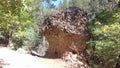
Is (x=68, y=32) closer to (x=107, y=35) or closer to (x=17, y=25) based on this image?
(x=107, y=35)

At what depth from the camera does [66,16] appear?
599 inches

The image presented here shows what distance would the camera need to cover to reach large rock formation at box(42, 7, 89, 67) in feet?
48.4

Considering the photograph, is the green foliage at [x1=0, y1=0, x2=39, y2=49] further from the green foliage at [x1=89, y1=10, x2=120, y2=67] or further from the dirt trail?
the green foliage at [x1=89, y1=10, x2=120, y2=67]

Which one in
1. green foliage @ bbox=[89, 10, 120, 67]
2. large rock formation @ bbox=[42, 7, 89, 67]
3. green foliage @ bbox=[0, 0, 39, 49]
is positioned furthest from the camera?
large rock formation @ bbox=[42, 7, 89, 67]

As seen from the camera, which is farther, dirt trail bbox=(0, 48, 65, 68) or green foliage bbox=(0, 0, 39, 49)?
dirt trail bbox=(0, 48, 65, 68)

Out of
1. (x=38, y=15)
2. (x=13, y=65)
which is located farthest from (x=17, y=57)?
(x=38, y=15)

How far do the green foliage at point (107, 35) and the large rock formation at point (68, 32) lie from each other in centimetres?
60

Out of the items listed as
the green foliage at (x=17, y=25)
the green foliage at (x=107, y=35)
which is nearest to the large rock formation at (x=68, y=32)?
the green foliage at (x=107, y=35)

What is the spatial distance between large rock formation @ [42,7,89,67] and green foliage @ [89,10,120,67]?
0.60 m

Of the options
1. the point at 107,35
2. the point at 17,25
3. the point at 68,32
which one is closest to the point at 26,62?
the point at 68,32

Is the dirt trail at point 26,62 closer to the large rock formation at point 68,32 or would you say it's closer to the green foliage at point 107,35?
the large rock formation at point 68,32

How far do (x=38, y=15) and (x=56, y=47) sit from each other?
71.8 feet

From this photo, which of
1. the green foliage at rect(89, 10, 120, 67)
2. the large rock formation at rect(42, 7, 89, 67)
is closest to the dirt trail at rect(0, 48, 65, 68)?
the large rock formation at rect(42, 7, 89, 67)

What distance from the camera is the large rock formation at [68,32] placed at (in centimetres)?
1477
